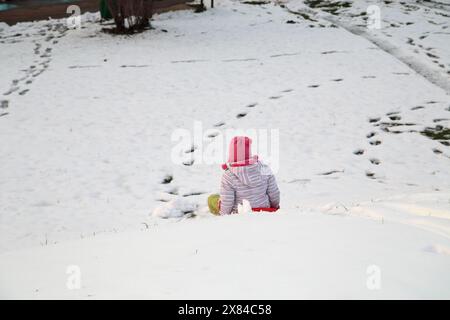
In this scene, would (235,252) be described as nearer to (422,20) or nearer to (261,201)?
(261,201)

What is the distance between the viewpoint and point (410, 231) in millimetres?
3238

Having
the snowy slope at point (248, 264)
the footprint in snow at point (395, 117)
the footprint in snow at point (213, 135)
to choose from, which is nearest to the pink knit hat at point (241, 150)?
the snowy slope at point (248, 264)

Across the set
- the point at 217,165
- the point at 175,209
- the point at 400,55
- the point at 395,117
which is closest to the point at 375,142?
the point at 395,117

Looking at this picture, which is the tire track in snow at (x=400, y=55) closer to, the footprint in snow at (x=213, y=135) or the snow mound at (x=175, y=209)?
the footprint in snow at (x=213, y=135)

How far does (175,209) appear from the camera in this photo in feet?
18.7

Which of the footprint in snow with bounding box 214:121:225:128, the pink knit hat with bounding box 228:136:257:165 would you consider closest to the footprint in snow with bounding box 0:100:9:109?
the footprint in snow with bounding box 214:121:225:128

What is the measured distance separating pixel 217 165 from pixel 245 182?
118 inches

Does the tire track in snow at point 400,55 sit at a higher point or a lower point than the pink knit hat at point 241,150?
lower

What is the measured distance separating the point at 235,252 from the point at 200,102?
7648 millimetres

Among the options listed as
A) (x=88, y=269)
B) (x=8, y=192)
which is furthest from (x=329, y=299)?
(x=8, y=192)

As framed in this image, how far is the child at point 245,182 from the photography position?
4.29 metres

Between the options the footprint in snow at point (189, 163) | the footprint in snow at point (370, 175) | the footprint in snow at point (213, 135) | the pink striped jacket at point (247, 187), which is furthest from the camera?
the footprint in snow at point (213, 135)

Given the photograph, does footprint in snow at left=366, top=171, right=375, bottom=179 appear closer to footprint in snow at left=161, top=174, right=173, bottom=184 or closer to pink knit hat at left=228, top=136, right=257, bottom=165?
pink knit hat at left=228, top=136, right=257, bottom=165
